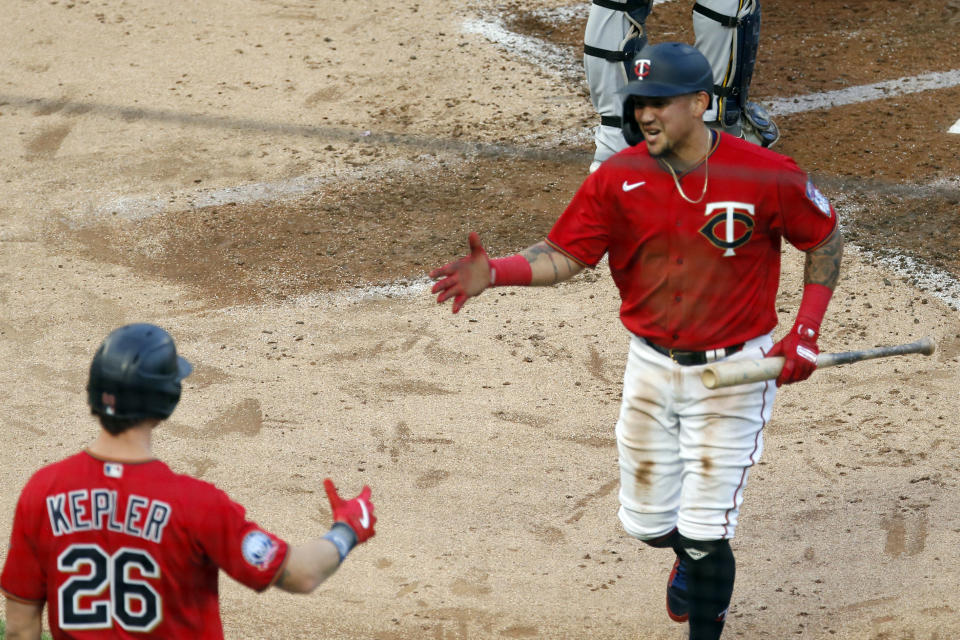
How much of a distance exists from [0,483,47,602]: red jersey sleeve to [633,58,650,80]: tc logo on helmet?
7.88 feet

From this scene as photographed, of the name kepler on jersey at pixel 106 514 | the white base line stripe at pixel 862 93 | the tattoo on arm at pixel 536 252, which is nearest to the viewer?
the name kepler on jersey at pixel 106 514

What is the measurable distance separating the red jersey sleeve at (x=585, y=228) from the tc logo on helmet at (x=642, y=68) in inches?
14.3

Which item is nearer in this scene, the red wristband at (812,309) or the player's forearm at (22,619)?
the player's forearm at (22,619)

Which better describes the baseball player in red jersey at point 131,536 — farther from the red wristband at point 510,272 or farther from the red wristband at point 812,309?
the red wristband at point 812,309

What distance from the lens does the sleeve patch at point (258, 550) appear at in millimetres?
2865

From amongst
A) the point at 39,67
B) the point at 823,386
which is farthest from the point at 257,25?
the point at 823,386

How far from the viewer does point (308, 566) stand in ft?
9.73

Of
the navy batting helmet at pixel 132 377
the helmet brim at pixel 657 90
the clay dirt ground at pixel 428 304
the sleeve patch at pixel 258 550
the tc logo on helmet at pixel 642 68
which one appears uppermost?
the tc logo on helmet at pixel 642 68

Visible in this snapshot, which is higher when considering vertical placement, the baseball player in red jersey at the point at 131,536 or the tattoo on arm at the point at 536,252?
the baseball player in red jersey at the point at 131,536

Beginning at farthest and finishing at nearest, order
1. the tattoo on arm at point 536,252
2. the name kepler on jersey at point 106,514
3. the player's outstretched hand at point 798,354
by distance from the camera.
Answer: the tattoo on arm at point 536,252 < the player's outstretched hand at point 798,354 < the name kepler on jersey at point 106,514

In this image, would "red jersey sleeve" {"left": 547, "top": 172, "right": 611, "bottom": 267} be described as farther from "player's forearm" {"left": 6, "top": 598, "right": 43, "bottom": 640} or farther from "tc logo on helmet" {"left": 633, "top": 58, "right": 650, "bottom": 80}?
"player's forearm" {"left": 6, "top": 598, "right": 43, "bottom": 640}

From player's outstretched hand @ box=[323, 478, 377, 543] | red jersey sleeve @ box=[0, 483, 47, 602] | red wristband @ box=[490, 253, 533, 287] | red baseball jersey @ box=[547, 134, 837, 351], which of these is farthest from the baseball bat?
red jersey sleeve @ box=[0, 483, 47, 602]

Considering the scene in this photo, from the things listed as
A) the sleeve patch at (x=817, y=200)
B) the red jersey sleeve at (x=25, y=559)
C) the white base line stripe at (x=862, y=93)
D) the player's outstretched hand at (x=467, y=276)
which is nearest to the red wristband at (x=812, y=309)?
the sleeve patch at (x=817, y=200)

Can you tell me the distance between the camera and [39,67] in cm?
1047
